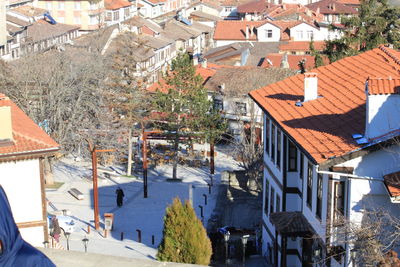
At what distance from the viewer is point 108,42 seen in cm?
8000

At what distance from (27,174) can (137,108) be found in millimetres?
22283

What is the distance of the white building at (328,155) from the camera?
51.8 feet

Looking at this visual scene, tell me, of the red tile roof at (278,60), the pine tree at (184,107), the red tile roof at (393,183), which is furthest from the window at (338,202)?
the red tile roof at (278,60)

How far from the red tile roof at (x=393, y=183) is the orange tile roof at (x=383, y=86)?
176 cm

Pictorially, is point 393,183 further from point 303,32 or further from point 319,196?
point 303,32

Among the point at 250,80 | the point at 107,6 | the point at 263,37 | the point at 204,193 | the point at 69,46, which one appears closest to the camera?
the point at 204,193

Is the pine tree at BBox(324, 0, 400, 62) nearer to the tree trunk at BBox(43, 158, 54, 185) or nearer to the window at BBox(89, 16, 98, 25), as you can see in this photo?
the tree trunk at BBox(43, 158, 54, 185)

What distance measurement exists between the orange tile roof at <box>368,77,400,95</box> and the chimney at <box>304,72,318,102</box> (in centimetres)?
419

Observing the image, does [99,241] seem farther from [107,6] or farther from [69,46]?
[107,6]

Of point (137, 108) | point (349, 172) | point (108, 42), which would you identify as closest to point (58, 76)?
point (137, 108)

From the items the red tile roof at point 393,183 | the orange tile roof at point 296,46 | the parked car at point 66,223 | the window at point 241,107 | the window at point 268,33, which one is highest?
the window at point 268,33

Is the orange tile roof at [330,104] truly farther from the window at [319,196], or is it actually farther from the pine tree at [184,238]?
the pine tree at [184,238]

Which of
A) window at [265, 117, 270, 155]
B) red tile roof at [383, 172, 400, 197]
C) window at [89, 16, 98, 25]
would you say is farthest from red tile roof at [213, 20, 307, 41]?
red tile roof at [383, 172, 400, 197]

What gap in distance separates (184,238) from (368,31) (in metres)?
23.6
